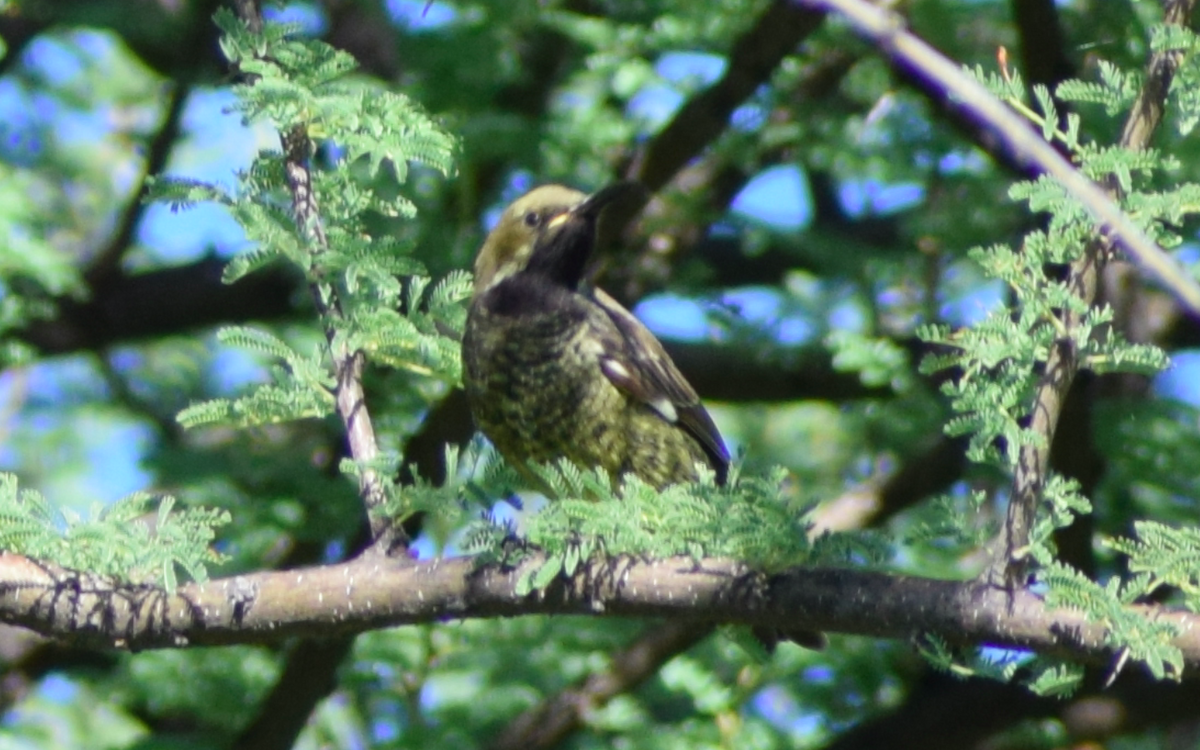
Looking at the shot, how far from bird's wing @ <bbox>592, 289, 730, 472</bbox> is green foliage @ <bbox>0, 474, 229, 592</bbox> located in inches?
76.5

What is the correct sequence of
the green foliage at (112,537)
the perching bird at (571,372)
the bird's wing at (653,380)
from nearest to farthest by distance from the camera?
the green foliage at (112,537)
the perching bird at (571,372)
the bird's wing at (653,380)

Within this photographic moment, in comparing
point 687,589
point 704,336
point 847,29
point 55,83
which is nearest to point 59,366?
point 55,83

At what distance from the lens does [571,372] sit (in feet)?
16.3

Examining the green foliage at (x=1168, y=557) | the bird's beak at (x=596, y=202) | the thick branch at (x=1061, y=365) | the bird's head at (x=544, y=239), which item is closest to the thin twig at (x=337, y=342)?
the thick branch at (x=1061, y=365)

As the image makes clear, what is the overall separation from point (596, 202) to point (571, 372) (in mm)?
633

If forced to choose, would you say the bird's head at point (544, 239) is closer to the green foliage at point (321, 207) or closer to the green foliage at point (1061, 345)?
the green foliage at point (321, 207)

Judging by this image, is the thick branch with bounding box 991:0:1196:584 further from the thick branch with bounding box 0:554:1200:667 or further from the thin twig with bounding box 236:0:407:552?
the thin twig with bounding box 236:0:407:552

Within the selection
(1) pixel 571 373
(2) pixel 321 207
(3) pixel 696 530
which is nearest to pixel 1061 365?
(3) pixel 696 530

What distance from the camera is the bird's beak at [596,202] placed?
5.16 metres

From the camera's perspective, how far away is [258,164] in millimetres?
3697

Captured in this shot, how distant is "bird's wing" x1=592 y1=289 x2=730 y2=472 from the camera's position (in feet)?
Result: 16.5

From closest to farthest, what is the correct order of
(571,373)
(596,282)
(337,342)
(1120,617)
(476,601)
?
1. (1120,617)
2. (476,601)
3. (337,342)
4. (571,373)
5. (596,282)

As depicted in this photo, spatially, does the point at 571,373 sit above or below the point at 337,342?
below

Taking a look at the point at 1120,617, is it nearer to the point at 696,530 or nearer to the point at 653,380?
the point at 696,530
